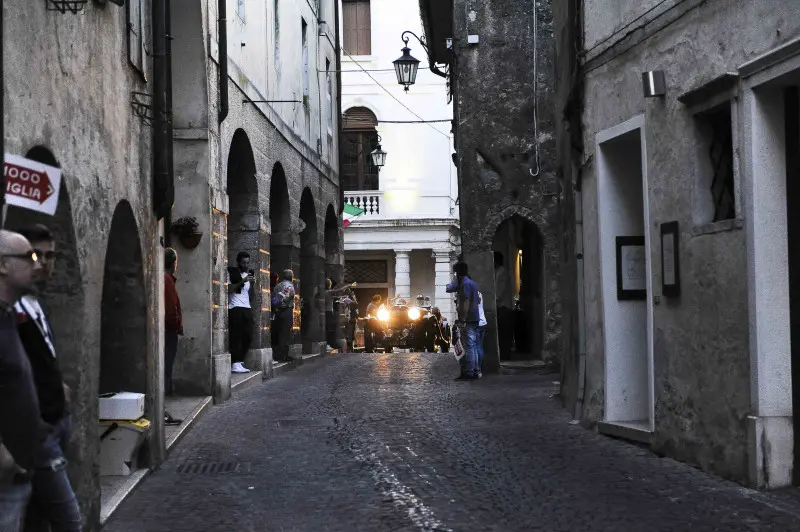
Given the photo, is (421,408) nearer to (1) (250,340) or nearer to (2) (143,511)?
(1) (250,340)

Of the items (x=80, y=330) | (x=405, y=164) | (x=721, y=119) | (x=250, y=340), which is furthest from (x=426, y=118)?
(x=80, y=330)

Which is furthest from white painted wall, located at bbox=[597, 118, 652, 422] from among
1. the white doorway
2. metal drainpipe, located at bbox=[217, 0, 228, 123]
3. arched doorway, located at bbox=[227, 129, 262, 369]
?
arched doorway, located at bbox=[227, 129, 262, 369]

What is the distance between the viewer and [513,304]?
26.2 m

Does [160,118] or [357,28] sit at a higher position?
[357,28]

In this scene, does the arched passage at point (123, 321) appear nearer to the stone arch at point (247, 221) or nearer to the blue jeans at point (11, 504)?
the blue jeans at point (11, 504)

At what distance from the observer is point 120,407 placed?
28.9 feet

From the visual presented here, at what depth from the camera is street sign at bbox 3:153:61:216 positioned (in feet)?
17.8

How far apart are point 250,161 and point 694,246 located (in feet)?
32.3

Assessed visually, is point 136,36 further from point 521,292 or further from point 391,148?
point 391,148

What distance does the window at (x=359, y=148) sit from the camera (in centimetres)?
4078

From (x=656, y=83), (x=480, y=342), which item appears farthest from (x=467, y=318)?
(x=656, y=83)

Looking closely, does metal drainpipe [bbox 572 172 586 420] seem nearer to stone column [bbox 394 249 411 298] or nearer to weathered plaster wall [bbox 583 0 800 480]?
weathered plaster wall [bbox 583 0 800 480]

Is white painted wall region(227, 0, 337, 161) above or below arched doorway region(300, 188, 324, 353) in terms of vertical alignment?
above

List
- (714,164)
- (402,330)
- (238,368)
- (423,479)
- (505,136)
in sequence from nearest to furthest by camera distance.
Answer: (423,479), (714,164), (238,368), (505,136), (402,330)
